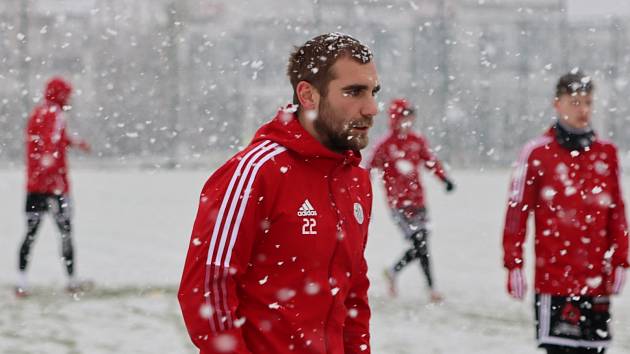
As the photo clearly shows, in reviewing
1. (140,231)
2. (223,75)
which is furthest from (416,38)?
(140,231)

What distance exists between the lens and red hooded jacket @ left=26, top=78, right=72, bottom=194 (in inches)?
315

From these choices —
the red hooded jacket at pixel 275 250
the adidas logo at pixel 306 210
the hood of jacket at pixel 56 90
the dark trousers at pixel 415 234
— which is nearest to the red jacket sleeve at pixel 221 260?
the red hooded jacket at pixel 275 250

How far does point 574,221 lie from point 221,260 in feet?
8.91

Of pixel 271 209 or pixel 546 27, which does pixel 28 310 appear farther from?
pixel 546 27

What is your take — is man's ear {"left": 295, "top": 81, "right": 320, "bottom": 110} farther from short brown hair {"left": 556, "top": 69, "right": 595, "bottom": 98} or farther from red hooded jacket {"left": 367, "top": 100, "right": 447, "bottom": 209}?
red hooded jacket {"left": 367, "top": 100, "right": 447, "bottom": 209}

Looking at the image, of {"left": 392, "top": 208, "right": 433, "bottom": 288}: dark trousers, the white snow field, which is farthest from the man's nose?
{"left": 392, "top": 208, "right": 433, "bottom": 288}: dark trousers

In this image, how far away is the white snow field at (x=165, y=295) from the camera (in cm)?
649

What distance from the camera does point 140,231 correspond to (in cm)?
1348

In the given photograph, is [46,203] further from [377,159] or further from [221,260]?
[221,260]

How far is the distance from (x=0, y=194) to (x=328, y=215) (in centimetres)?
2065

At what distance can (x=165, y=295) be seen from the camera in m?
8.26

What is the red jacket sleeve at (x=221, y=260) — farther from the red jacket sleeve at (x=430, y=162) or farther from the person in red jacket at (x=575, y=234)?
the red jacket sleeve at (x=430, y=162)

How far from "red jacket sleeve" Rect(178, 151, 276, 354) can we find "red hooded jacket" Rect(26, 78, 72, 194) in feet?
19.2

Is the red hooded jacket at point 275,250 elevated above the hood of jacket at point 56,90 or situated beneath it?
situated beneath
